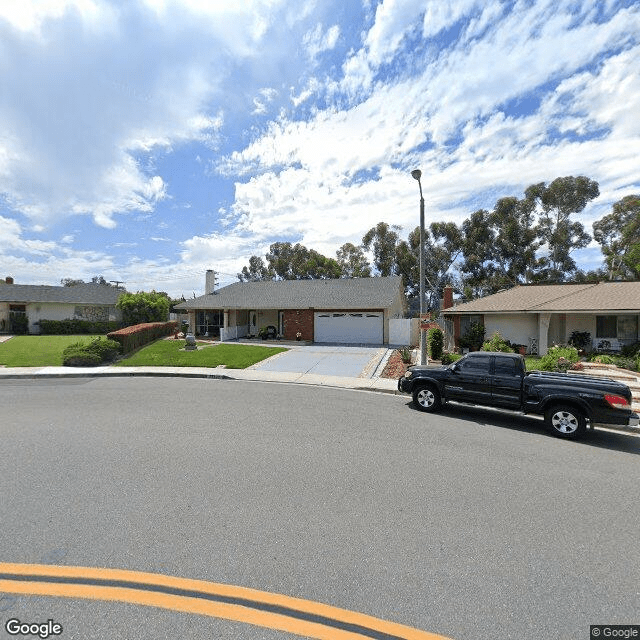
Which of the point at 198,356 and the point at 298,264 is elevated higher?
the point at 298,264

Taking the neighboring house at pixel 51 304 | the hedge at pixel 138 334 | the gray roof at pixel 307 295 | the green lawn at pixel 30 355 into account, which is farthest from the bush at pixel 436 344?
the neighboring house at pixel 51 304

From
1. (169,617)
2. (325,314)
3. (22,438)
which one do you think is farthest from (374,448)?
(325,314)

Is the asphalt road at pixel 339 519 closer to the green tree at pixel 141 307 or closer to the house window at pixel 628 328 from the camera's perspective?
the house window at pixel 628 328

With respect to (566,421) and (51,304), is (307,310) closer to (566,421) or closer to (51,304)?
(566,421)

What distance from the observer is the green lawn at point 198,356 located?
644 inches

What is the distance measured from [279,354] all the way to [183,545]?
16.0 m

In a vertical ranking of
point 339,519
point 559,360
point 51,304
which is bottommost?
point 339,519

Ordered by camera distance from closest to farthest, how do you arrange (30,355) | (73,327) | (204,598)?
1. (204,598)
2. (30,355)
3. (73,327)

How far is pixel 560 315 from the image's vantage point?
18938 mm

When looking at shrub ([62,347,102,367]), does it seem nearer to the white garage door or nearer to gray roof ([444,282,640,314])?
the white garage door

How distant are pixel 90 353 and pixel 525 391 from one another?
1742 cm

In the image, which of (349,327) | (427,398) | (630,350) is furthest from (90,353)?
(630,350)

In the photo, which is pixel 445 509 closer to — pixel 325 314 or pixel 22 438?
pixel 22 438

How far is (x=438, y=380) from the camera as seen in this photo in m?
9.14
